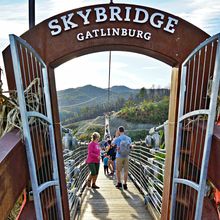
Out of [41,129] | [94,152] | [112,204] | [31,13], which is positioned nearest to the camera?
[41,129]

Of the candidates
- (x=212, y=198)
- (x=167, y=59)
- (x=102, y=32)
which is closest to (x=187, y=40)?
(x=167, y=59)

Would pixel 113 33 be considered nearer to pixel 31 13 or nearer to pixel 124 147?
pixel 31 13

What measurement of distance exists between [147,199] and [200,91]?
2118 millimetres

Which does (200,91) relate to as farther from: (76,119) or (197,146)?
(76,119)

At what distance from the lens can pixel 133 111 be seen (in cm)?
3269

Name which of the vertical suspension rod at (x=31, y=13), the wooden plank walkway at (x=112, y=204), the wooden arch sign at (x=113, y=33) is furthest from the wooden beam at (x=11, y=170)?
the wooden plank walkway at (x=112, y=204)

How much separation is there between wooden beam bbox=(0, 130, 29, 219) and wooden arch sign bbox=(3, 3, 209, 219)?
0.66m

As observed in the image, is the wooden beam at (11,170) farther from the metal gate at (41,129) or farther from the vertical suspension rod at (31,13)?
the vertical suspension rod at (31,13)

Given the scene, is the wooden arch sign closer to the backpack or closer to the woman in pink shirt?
the backpack

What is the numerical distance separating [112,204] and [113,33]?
253cm

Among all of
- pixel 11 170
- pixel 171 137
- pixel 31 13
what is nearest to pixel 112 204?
pixel 171 137

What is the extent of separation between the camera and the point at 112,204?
4121 millimetres

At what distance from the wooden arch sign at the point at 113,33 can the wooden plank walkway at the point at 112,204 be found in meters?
1.94

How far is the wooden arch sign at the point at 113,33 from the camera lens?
99.0 inches
